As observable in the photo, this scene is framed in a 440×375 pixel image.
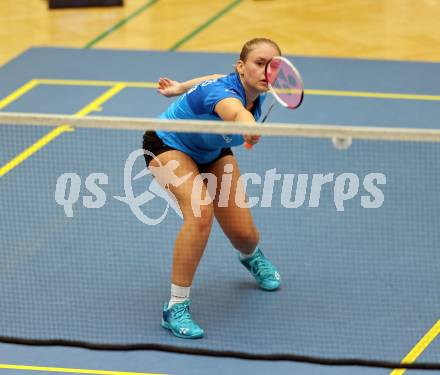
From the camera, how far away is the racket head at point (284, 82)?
5.52m

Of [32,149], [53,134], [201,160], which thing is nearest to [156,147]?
[201,160]

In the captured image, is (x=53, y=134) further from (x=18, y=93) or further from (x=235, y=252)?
(x=235, y=252)

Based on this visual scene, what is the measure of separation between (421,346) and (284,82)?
1.86m

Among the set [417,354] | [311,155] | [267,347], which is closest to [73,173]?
[311,155]

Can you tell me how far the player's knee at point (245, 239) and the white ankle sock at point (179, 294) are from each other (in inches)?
21.3

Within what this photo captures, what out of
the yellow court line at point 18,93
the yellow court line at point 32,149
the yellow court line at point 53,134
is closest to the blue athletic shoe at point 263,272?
the yellow court line at point 53,134

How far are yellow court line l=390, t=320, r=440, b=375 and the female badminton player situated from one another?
1.29 meters

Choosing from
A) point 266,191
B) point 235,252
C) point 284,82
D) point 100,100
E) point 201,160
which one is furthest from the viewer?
point 100,100

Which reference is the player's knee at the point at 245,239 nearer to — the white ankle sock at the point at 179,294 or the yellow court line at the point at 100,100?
the white ankle sock at the point at 179,294

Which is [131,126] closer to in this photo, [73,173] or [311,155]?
[73,173]

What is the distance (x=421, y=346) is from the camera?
6.11 meters

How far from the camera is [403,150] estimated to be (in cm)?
875

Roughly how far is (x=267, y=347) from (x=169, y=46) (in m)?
6.69

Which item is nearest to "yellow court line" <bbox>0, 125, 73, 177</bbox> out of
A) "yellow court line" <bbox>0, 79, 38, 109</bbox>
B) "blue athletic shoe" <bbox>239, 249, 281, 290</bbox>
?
"yellow court line" <bbox>0, 79, 38, 109</bbox>
